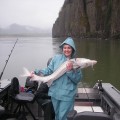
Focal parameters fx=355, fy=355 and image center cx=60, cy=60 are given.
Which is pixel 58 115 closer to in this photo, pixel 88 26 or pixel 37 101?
pixel 37 101

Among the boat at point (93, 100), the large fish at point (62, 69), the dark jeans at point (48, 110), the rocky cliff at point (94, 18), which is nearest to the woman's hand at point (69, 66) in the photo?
the large fish at point (62, 69)

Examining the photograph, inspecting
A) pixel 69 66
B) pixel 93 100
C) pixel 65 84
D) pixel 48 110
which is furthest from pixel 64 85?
pixel 93 100

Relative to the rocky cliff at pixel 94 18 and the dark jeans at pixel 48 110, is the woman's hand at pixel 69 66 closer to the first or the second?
the dark jeans at pixel 48 110

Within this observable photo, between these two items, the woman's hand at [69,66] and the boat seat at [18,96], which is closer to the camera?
the woman's hand at [69,66]

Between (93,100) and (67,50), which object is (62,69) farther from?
(93,100)

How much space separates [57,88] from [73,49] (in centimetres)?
63

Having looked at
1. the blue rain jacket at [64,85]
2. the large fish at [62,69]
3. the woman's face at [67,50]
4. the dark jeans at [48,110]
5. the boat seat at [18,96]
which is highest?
the woman's face at [67,50]

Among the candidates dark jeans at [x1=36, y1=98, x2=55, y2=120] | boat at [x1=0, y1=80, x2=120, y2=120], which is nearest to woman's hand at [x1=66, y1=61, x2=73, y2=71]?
boat at [x1=0, y1=80, x2=120, y2=120]

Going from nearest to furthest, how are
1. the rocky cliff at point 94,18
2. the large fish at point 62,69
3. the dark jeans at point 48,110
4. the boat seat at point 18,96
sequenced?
the large fish at point 62,69, the dark jeans at point 48,110, the boat seat at point 18,96, the rocky cliff at point 94,18

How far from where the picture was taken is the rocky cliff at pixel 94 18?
90750 millimetres

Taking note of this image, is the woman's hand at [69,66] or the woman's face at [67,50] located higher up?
the woman's face at [67,50]

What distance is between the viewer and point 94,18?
332ft

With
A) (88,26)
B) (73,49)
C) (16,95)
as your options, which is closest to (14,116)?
(16,95)

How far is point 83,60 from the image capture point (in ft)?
16.4
